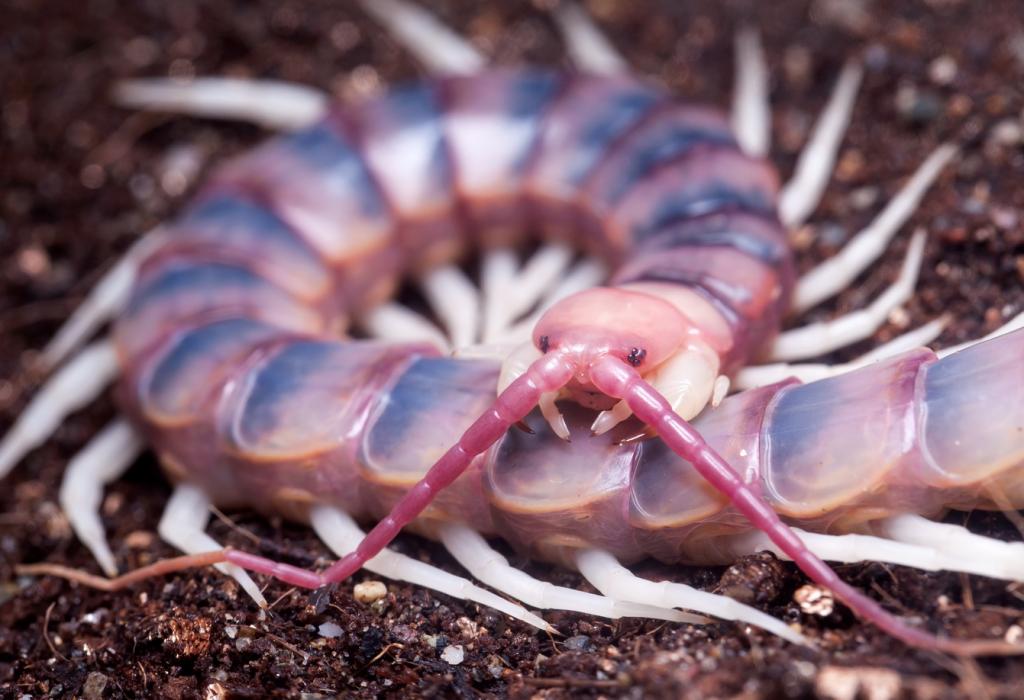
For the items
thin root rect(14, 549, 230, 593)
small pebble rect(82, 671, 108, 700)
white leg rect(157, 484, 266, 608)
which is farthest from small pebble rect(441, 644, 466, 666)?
small pebble rect(82, 671, 108, 700)

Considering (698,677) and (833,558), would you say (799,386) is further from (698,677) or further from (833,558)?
(698,677)

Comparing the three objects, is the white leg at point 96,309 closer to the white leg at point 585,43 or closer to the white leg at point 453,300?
the white leg at point 453,300

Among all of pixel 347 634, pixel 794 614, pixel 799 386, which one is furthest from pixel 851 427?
pixel 347 634

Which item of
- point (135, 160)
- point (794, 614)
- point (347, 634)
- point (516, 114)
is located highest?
point (516, 114)

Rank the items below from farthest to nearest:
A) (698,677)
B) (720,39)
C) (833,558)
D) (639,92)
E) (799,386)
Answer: (720,39), (639,92), (799,386), (833,558), (698,677)

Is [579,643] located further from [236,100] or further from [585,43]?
[236,100]

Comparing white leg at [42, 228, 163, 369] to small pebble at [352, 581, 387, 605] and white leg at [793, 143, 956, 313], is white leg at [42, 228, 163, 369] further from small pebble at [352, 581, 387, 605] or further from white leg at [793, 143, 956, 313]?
white leg at [793, 143, 956, 313]

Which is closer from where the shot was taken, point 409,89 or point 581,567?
point 581,567
